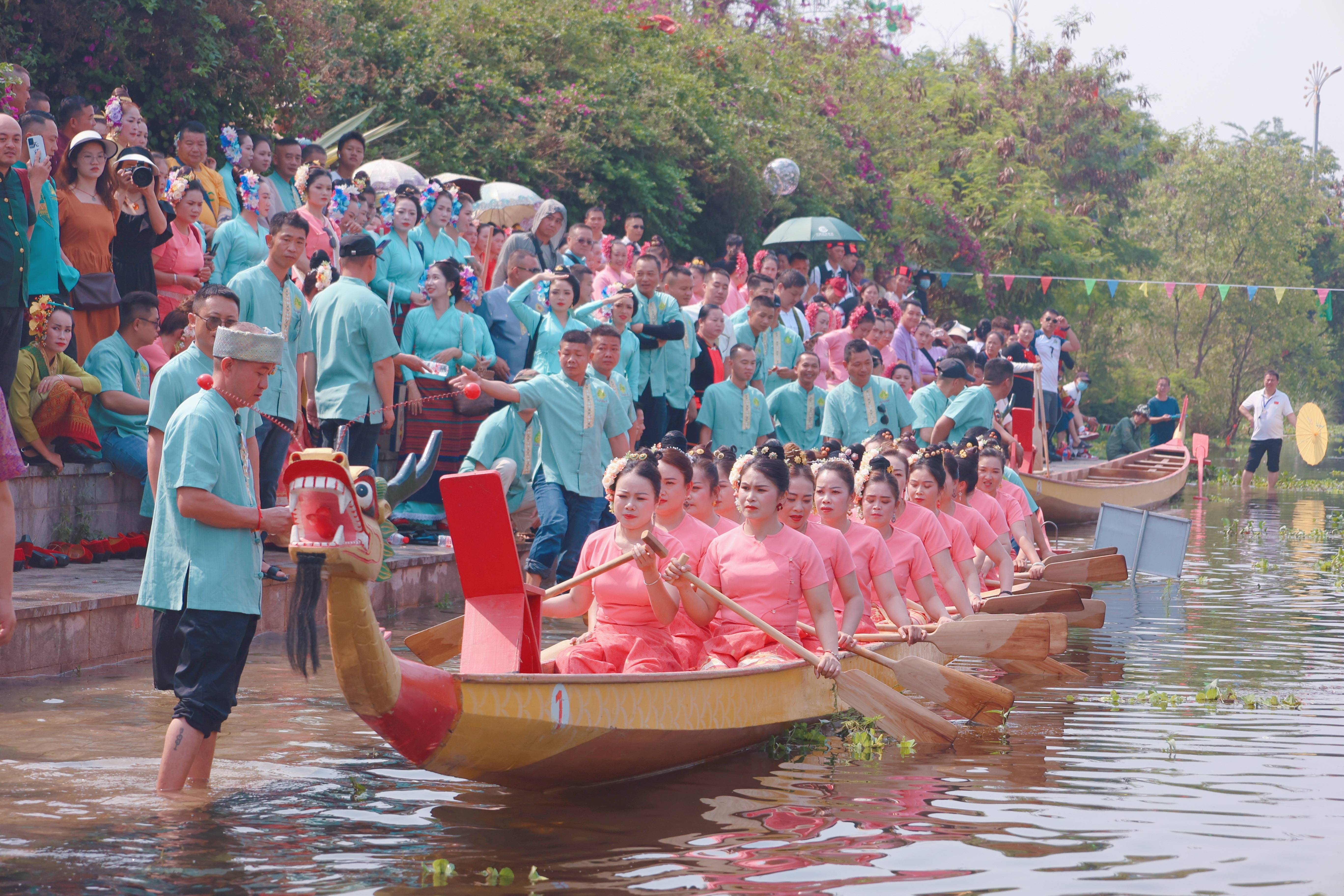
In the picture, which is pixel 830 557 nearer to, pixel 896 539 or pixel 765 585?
pixel 765 585

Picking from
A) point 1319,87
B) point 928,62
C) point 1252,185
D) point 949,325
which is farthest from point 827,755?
point 1319,87

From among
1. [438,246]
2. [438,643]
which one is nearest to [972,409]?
[438,246]

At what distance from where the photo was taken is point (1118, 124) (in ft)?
119

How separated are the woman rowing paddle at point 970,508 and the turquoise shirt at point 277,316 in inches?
167

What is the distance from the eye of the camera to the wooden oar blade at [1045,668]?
8.74 m

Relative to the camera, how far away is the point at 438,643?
23.6 feet

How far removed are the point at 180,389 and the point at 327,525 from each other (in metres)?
1.60

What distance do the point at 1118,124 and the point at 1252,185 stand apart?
7.66 metres

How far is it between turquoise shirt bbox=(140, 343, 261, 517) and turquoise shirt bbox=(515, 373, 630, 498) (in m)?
3.13

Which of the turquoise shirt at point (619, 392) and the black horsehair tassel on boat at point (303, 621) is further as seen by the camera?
the turquoise shirt at point (619, 392)

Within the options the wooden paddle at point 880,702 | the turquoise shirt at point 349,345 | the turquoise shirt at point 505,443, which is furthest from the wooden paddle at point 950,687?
the turquoise shirt at point 349,345

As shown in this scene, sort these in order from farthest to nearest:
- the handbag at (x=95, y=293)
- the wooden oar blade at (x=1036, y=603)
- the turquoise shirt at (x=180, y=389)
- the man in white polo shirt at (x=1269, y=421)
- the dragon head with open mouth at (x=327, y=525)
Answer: the man in white polo shirt at (x=1269, y=421), the wooden oar blade at (x=1036, y=603), the handbag at (x=95, y=293), the turquoise shirt at (x=180, y=389), the dragon head with open mouth at (x=327, y=525)

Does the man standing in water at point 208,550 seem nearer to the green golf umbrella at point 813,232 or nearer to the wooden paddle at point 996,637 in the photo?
the wooden paddle at point 996,637

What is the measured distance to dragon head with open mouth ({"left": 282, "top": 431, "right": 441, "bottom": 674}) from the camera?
4816mm
